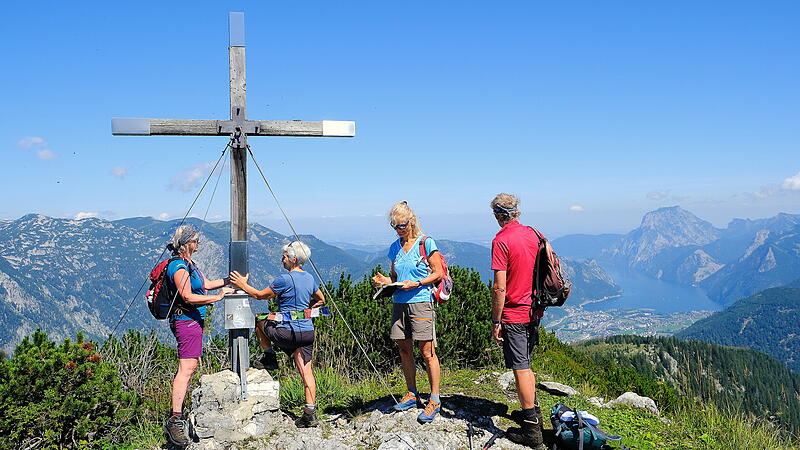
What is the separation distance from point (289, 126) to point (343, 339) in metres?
3.44

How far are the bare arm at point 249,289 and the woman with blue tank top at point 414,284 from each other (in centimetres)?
95

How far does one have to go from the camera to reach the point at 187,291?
4488 millimetres

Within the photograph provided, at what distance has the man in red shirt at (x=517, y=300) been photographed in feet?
14.1

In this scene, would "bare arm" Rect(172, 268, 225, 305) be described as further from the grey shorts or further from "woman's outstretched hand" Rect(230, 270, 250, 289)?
the grey shorts

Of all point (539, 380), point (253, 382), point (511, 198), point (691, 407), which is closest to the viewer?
point (511, 198)

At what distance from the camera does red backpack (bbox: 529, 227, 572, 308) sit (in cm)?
435

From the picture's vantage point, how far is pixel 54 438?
4660 mm

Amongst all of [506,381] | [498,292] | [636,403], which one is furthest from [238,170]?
[636,403]

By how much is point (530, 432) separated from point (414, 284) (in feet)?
5.25

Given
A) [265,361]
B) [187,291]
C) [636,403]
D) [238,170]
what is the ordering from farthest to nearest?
1. [636,403]
2. [265,361]
3. [238,170]
4. [187,291]

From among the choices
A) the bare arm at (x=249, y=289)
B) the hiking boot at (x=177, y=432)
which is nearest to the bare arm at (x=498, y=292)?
the bare arm at (x=249, y=289)

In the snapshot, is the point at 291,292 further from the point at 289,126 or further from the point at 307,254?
the point at 289,126

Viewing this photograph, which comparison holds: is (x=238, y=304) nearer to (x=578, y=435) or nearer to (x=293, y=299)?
(x=293, y=299)

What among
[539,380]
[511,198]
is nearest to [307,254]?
[511,198]
